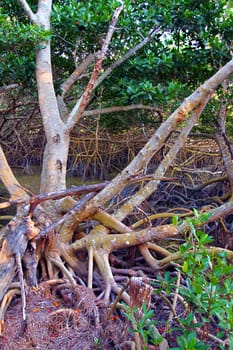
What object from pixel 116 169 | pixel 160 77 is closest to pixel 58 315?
pixel 160 77

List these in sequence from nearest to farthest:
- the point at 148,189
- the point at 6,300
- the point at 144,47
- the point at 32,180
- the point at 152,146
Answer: the point at 6,300
the point at 152,146
the point at 148,189
the point at 144,47
the point at 32,180

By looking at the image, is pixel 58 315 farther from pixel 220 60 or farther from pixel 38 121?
pixel 38 121

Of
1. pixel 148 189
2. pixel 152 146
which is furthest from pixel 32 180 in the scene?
pixel 152 146

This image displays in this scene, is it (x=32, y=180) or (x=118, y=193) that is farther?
(x=32, y=180)

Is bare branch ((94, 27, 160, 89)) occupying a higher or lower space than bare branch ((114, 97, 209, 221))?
higher

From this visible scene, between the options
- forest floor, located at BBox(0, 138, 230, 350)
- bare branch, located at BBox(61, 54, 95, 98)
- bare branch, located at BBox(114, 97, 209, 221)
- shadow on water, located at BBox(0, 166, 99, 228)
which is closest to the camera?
forest floor, located at BBox(0, 138, 230, 350)

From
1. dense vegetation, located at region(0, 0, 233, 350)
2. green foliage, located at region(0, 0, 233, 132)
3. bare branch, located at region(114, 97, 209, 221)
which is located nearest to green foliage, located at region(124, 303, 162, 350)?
dense vegetation, located at region(0, 0, 233, 350)

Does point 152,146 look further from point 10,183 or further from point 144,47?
point 144,47

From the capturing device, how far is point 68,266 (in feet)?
9.32

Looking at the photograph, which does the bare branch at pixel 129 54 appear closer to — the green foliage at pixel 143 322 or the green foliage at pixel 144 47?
the green foliage at pixel 144 47

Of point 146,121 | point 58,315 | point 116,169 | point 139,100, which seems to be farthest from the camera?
point 116,169

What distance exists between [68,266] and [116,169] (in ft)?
13.8

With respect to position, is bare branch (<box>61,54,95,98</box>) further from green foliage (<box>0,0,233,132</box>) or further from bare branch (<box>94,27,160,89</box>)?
bare branch (<box>94,27,160,89</box>)

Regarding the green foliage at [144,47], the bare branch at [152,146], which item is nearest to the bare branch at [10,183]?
the bare branch at [152,146]
